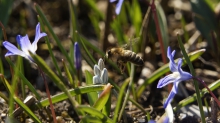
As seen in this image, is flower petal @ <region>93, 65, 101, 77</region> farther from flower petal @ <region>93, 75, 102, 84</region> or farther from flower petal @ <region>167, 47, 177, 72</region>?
flower petal @ <region>167, 47, 177, 72</region>

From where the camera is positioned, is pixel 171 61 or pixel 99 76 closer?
pixel 171 61

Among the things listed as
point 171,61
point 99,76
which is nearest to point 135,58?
point 99,76

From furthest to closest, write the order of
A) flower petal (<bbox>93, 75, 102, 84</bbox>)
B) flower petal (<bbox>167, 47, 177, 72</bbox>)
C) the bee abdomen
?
the bee abdomen < flower petal (<bbox>93, 75, 102, 84</bbox>) < flower petal (<bbox>167, 47, 177, 72</bbox>)

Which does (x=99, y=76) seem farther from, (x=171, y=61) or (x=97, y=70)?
(x=171, y=61)

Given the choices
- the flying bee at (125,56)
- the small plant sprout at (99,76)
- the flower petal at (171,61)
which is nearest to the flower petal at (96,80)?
the small plant sprout at (99,76)

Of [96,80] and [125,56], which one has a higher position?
[125,56]

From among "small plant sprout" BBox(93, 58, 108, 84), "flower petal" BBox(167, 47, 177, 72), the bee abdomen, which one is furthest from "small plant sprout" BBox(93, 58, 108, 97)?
"flower petal" BBox(167, 47, 177, 72)

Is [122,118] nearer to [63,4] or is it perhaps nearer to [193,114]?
[193,114]

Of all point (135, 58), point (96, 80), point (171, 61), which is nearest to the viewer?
point (171, 61)

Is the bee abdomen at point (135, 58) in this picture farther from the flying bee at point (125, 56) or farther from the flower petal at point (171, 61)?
the flower petal at point (171, 61)

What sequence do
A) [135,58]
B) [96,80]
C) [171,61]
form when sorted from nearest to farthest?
[171,61]
[96,80]
[135,58]

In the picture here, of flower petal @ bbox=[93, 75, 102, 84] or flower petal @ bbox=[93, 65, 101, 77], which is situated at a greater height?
flower petal @ bbox=[93, 65, 101, 77]

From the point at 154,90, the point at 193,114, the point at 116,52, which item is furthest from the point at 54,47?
the point at 193,114
